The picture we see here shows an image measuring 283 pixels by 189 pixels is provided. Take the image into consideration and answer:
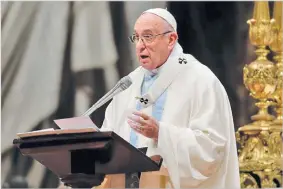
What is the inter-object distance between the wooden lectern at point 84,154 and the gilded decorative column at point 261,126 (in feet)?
10.9

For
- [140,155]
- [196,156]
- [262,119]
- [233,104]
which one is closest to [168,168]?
[196,156]

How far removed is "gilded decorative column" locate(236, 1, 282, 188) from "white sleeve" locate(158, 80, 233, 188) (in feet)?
8.79

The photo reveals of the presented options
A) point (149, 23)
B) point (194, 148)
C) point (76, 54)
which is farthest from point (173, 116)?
point (76, 54)

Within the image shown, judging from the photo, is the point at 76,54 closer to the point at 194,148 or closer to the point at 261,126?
the point at 261,126

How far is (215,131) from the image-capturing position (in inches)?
199

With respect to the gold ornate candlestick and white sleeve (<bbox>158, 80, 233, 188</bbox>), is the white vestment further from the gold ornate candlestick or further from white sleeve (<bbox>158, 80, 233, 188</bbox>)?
the gold ornate candlestick

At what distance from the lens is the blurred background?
836 centimetres

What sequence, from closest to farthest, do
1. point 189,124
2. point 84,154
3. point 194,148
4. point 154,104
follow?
point 84,154
point 194,148
point 189,124
point 154,104

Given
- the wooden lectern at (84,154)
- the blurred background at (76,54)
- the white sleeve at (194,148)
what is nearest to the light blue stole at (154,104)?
the white sleeve at (194,148)

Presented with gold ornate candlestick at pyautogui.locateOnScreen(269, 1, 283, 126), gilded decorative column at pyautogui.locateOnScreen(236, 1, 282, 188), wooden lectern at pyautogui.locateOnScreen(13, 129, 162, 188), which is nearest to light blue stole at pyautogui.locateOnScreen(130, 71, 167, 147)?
wooden lectern at pyautogui.locateOnScreen(13, 129, 162, 188)

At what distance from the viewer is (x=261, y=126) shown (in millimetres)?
7859

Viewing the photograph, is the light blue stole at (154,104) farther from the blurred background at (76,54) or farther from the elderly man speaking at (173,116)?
the blurred background at (76,54)

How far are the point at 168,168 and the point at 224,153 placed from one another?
32 centimetres

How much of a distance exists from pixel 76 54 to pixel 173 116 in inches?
137
